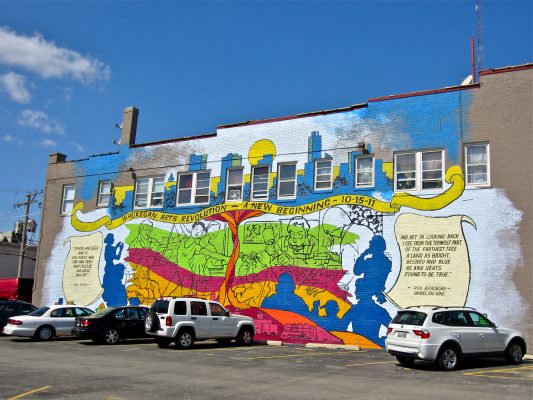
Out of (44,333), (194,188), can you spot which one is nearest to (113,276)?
(44,333)

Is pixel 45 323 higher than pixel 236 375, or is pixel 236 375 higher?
pixel 45 323

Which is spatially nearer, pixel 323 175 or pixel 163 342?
pixel 163 342

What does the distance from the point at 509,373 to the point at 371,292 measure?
7.31 meters

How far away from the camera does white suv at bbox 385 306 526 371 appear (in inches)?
523

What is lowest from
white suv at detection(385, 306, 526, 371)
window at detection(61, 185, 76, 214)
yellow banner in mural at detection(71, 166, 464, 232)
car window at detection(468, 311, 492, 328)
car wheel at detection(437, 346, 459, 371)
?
car wheel at detection(437, 346, 459, 371)

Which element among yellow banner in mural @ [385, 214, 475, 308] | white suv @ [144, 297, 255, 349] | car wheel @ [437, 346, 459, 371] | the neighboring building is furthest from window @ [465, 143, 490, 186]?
white suv @ [144, 297, 255, 349]

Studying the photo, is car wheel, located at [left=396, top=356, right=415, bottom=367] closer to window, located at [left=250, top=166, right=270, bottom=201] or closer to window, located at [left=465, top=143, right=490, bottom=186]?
window, located at [left=465, top=143, right=490, bottom=186]

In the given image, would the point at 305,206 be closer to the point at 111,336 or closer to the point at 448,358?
the point at 111,336

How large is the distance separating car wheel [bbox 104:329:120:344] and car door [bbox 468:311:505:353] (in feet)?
40.3

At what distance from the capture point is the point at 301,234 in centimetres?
2184

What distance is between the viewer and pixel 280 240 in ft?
73.0

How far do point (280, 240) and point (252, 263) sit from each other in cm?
161

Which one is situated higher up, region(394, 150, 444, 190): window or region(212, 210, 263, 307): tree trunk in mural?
region(394, 150, 444, 190): window

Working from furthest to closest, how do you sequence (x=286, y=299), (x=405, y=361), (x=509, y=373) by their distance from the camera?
(x=286, y=299), (x=405, y=361), (x=509, y=373)
